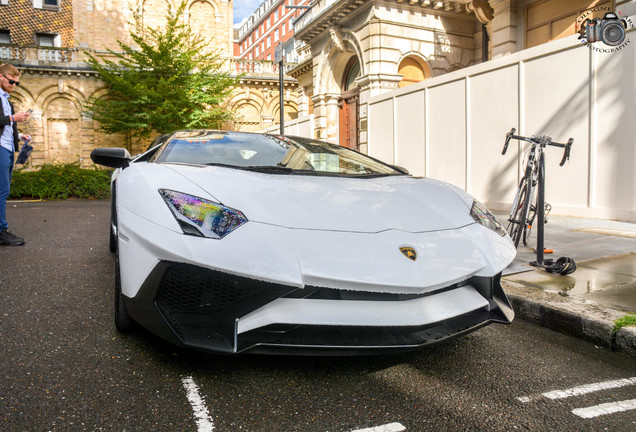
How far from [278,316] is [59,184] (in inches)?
544

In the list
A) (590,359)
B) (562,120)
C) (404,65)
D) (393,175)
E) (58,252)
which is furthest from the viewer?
(404,65)

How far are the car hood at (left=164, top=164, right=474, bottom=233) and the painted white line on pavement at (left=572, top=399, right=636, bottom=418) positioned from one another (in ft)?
3.05

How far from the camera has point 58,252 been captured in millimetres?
4891

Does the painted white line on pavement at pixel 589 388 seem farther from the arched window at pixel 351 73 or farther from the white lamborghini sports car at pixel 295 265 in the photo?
the arched window at pixel 351 73

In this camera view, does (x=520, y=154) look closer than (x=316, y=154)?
No

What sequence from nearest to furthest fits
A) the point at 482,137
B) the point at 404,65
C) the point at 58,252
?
the point at 58,252, the point at 482,137, the point at 404,65

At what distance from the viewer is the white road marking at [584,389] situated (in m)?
1.93

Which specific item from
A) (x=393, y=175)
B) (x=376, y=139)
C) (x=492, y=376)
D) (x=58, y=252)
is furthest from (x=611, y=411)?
(x=376, y=139)

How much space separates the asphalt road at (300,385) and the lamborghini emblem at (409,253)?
553 millimetres

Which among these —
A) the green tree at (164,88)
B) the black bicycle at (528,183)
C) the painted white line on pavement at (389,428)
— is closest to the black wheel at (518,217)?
the black bicycle at (528,183)

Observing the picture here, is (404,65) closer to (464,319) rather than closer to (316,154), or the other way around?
(316,154)

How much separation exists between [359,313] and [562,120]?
683 cm

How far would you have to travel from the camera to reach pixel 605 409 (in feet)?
6.00

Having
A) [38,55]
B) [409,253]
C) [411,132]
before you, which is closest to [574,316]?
[409,253]
